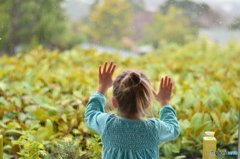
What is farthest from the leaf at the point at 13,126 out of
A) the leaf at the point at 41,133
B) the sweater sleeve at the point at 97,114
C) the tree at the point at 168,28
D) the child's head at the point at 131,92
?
the tree at the point at 168,28

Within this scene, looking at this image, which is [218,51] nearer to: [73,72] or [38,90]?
[73,72]

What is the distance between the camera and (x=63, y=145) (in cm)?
217

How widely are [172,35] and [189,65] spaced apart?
368 mm

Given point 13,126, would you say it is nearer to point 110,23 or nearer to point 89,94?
point 89,94

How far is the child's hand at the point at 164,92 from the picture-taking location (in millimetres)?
1866

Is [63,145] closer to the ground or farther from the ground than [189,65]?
closer to the ground

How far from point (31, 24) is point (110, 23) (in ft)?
1.95

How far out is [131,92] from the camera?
1.69m

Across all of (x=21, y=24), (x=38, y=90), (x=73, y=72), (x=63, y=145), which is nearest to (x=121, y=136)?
(x=63, y=145)

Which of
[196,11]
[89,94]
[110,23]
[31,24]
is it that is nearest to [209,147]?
[89,94]

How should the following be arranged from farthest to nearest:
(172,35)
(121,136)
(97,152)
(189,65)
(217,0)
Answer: (189,65)
(172,35)
(217,0)
(97,152)
(121,136)

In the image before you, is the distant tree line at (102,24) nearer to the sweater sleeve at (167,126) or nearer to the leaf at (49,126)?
the leaf at (49,126)

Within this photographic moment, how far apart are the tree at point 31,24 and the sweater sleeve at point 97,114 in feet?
3.81

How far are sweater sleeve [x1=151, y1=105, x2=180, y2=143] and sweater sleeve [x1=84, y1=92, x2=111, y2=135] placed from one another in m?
0.22
